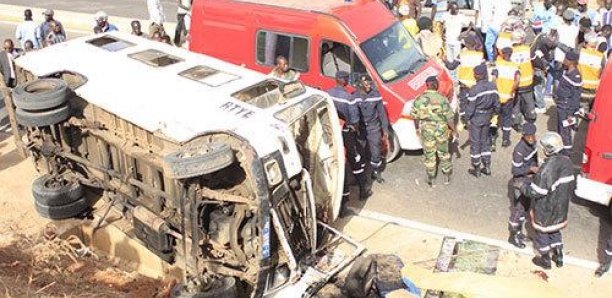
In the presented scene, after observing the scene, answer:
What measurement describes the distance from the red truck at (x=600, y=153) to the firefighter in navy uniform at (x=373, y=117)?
263 cm

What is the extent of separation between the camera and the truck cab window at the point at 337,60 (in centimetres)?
1030

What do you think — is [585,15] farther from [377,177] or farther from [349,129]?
[349,129]

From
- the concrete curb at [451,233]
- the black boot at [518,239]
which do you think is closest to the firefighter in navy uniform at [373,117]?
the concrete curb at [451,233]

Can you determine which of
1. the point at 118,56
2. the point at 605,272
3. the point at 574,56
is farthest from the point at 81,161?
the point at 574,56

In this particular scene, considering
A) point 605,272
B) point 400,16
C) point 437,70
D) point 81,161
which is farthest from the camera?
point 400,16

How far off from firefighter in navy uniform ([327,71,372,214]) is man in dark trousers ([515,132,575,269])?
2398mm

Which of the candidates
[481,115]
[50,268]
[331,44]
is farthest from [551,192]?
[50,268]

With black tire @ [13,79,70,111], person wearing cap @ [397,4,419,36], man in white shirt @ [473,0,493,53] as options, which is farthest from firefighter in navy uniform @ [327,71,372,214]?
man in white shirt @ [473,0,493,53]

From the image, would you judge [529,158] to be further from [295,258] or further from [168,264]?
[168,264]

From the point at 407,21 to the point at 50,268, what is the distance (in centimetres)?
821

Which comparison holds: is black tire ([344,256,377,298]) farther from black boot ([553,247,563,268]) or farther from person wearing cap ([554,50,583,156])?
person wearing cap ([554,50,583,156])

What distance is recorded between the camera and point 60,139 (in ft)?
29.2

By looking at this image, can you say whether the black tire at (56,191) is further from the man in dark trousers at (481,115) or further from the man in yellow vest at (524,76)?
the man in yellow vest at (524,76)

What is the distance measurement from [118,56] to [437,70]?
4.79m
